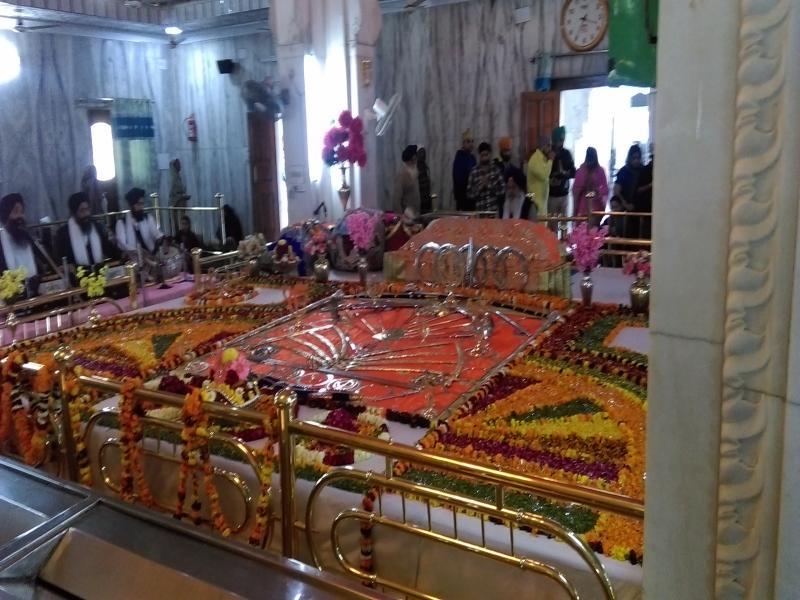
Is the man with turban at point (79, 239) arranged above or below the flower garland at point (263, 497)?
above

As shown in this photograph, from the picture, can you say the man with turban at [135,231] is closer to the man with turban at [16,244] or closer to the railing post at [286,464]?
the man with turban at [16,244]

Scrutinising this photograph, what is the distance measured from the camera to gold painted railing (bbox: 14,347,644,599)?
1.76 m

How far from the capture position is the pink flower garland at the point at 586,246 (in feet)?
16.0

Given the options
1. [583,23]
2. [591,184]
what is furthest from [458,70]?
[591,184]

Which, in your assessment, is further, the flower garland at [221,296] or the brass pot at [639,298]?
the flower garland at [221,296]

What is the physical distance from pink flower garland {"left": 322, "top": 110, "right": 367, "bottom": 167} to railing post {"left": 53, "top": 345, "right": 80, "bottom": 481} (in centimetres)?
451

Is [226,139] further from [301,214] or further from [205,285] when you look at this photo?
[205,285]

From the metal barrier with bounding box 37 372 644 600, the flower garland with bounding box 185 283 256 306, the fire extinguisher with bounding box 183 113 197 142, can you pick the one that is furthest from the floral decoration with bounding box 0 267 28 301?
the fire extinguisher with bounding box 183 113 197 142

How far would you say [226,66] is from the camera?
11.0m

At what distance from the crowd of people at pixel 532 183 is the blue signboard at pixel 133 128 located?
170 inches

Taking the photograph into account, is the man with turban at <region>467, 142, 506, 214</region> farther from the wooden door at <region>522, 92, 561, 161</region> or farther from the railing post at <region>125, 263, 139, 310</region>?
the railing post at <region>125, 263, 139, 310</region>

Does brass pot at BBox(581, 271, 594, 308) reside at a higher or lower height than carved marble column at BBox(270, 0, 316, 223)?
lower

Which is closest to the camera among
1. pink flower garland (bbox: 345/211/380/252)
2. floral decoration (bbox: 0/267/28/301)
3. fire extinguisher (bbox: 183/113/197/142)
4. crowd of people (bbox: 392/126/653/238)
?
floral decoration (bbox: 0/267/28/301)

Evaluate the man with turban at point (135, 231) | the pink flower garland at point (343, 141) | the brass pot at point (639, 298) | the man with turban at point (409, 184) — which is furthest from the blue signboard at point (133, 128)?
the brass pot at point (639, 298)
